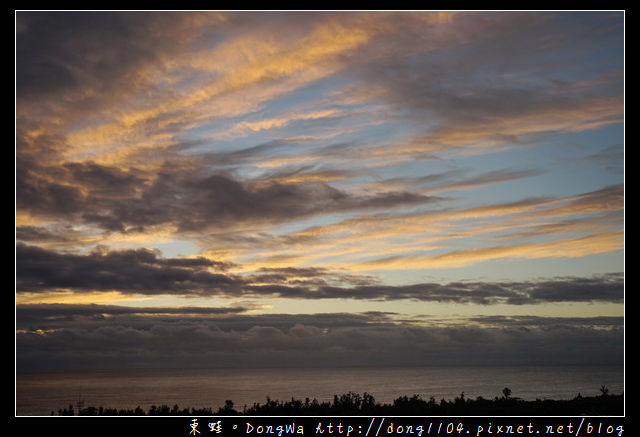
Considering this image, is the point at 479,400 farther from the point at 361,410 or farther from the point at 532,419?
the point at 532,419

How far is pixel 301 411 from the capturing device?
83.8 ft

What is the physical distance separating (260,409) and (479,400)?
11576 mm

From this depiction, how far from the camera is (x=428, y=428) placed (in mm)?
18219

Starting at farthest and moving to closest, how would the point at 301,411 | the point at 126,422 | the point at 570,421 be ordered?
the point at 301,411 < the point at 570,421 < the point at 126,422
